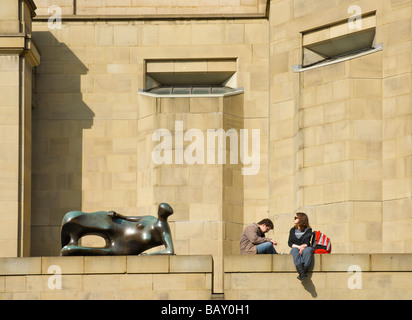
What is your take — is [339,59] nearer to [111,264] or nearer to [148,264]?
[148,264]

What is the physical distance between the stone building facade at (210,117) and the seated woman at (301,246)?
165 inches

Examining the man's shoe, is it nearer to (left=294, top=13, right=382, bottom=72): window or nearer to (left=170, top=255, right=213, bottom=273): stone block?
(left=170, top=255, right=213, bottom=273): stone block

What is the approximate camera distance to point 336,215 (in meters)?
33.9

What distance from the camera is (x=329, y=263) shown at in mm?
29281

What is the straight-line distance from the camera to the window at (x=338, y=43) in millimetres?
35000

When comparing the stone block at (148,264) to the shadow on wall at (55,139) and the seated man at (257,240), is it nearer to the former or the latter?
the seated man at (257,240)

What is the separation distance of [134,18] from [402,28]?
8.61 metres

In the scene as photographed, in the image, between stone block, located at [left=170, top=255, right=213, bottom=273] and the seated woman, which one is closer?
the seated woman

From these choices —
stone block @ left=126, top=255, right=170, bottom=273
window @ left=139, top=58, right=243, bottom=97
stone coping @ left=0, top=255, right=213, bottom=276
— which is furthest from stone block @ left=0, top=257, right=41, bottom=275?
window @ left=139, top=58, right=243, bottom=97

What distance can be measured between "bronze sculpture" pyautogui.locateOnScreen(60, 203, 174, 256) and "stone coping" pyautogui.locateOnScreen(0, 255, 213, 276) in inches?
21.8

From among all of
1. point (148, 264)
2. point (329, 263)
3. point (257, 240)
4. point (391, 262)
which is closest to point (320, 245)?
point (329, 263)

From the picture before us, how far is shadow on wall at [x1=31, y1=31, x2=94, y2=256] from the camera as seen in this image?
3681cm

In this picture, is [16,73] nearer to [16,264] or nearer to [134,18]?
[134,18]

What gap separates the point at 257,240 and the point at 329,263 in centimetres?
189
